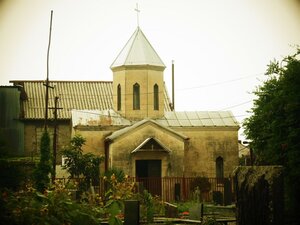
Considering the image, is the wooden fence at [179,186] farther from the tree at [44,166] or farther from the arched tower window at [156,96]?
the arched tower window at [156,96]

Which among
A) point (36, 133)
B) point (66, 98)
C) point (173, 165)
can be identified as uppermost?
point (66, 98)

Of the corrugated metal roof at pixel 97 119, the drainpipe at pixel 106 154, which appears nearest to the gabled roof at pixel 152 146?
the drainpipe at pixel 106 154

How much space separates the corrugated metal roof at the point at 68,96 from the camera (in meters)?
53.8

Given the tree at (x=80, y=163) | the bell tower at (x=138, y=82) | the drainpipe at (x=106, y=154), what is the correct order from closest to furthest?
the tree at (x=80, y=163)
the drainpipe at (x=106, y=154)
the bell tower at (x=138, y=82)

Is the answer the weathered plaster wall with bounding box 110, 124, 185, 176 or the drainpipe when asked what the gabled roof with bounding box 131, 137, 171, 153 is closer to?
the weathered plaster wall with bounding box 110, 124, 185, 176

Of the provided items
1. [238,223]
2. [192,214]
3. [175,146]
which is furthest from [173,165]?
[238,223]

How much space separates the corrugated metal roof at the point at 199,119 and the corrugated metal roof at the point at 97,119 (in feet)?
9.39

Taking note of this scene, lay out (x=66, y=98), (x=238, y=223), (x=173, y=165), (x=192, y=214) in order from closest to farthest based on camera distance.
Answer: (x=238, y=223) → (x=192, y=214) → (x=173, y=165) → (x=66, y=98)

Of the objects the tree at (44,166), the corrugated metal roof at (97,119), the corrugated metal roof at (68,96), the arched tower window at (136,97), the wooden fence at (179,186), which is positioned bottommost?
the wooden fence at (179,186)

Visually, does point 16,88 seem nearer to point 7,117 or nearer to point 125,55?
point 7,117

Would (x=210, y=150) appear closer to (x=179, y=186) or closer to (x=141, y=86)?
(x=141, y=86)

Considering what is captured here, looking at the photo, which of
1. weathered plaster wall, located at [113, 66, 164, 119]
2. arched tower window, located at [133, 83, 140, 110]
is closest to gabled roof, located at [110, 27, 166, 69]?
weathered plaster wall, located at [113, 66, 164, 119]

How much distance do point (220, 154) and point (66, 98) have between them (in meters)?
19.9

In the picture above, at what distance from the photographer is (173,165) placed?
38500 millimetres
